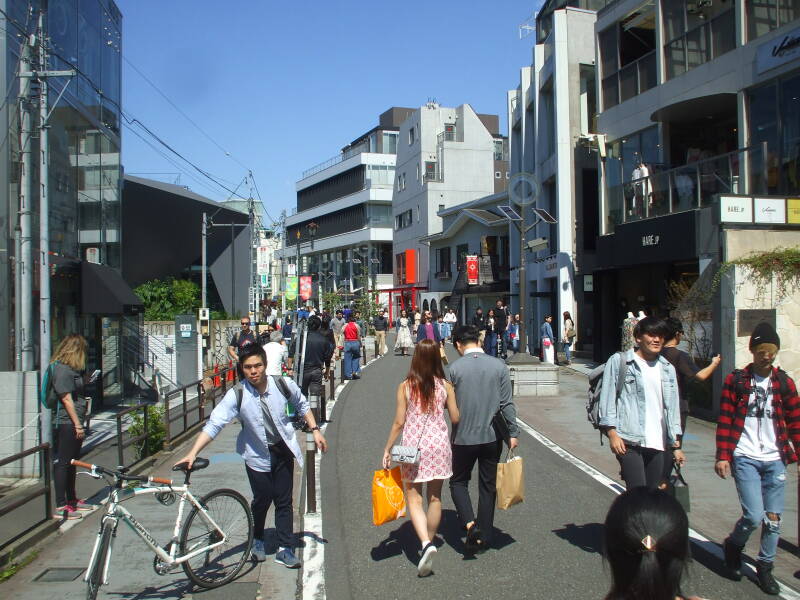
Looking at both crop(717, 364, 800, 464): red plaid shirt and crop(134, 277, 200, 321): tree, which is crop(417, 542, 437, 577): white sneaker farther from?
crop(134, 277, 200, 321): tree

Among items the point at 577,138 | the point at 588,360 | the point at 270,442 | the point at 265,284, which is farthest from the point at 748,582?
the point at 265,284

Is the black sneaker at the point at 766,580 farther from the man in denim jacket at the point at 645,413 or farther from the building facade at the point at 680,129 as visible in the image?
the building facade at the point at 680,129

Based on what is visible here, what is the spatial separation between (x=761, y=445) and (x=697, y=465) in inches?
181

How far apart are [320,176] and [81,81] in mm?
70741

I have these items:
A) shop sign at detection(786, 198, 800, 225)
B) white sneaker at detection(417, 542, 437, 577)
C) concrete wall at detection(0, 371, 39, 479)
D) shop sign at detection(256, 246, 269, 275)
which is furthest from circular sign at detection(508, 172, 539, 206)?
shop sign at detection(256, 246, 269, 275)

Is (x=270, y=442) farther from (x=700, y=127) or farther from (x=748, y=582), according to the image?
(x=700, y=127)

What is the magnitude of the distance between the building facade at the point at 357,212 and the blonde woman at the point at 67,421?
57415mm

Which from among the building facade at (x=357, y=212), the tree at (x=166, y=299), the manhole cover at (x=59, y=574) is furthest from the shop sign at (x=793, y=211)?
the building facade at (x=357, y=212)

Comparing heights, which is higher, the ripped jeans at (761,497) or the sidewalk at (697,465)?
the ripped jeans at (761,497)

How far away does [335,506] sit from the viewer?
762 cm

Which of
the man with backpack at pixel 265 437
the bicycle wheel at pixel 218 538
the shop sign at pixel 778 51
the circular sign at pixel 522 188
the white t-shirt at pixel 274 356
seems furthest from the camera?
the circular sign at pixel 522 188

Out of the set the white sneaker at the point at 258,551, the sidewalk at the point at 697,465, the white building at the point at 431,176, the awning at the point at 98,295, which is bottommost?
the sidewalk at the point at 697,465

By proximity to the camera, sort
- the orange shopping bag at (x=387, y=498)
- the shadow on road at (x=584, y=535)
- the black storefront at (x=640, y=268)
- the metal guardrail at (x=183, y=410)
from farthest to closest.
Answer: the black storefront at (x=640, y=268) → the metal guardrail at (x=183, y=410) → the shadow on road at (x=584, y=535) → the orange shopping bag at (x=387, y=498)

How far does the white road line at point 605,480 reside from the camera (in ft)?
17.3
